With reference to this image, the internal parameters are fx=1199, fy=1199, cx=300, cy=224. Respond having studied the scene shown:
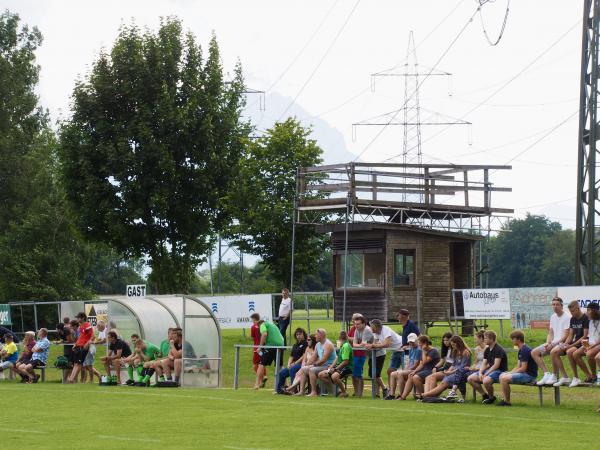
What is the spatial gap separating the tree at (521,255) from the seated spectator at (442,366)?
112 m

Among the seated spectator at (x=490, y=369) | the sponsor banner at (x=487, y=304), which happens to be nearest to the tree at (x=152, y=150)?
the sponsor banner at (x=487, y=304)

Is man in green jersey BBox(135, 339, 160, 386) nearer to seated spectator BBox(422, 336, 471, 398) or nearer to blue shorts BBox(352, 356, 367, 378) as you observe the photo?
blue shorts BBox(352, 356, 367, 378)

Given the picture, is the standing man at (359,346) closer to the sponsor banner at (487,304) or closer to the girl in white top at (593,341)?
the girl in white top at (593,341)

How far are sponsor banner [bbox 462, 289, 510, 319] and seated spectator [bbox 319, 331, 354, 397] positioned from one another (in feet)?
30.6

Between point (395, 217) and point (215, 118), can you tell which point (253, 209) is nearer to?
point (215, 118)

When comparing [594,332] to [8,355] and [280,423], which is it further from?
[8,355]

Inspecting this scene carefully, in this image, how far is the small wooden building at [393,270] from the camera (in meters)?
40.2

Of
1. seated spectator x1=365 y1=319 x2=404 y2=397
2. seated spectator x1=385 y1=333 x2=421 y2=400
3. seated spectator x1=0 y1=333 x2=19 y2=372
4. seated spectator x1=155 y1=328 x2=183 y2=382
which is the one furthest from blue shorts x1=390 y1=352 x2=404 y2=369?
seated spectator x1=0 y1=333 x2=19 y2=372

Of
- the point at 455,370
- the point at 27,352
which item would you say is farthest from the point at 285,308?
the point at 455,370

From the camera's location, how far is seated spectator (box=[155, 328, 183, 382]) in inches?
1093

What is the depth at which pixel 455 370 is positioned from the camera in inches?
838

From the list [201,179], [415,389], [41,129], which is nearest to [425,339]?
[415,389]

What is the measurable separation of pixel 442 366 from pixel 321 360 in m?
3.05

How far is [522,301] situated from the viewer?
104 ft
